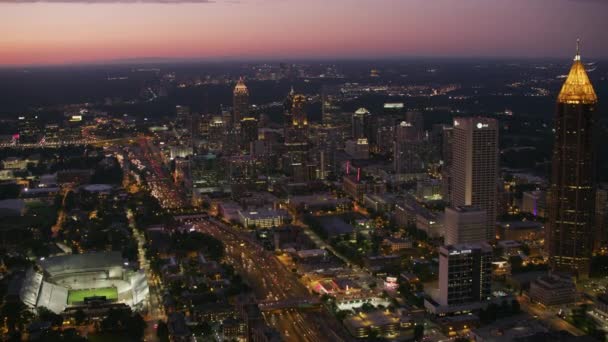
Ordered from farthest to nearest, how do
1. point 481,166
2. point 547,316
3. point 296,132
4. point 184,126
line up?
point 184,126 < point 296,132 < point 481,166 < point 547,316

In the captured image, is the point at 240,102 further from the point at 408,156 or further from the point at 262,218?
the point at 262,218

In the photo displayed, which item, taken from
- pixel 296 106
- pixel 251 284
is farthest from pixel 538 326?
pixel 296 106

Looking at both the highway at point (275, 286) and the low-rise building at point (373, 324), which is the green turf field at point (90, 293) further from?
the low-rise building at point (373, 324)

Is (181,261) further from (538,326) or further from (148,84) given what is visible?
(148,84)

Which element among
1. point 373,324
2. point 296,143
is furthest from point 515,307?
point 296,143

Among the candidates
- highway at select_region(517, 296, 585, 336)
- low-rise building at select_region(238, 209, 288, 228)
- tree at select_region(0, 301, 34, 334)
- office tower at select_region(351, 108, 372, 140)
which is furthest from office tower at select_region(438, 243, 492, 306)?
office tower at select_region(351, 108, 372, 140)

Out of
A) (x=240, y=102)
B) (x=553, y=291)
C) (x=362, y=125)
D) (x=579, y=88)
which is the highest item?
(x=579, y=88)

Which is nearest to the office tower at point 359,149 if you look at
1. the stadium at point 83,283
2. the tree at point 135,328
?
the stadium at point 83,283
